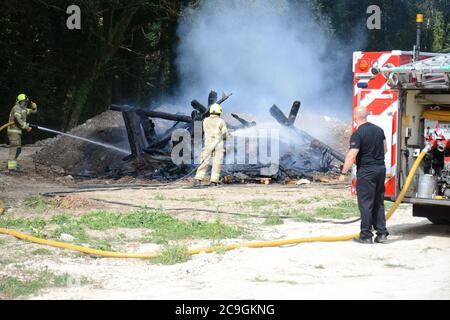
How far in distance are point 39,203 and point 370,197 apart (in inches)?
209

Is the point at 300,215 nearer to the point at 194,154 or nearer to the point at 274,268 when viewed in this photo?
Answer: the point at 274,268

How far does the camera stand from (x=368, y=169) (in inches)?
347

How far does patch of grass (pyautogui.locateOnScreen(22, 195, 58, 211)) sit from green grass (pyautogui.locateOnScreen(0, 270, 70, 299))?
4.34m

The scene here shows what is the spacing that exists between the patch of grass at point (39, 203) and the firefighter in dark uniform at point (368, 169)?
4906 millimetres

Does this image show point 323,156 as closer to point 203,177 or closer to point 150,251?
point 203,177

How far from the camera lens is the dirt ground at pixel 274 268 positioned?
6.41m

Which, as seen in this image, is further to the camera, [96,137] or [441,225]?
[96,137]

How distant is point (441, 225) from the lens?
10523 millimetres

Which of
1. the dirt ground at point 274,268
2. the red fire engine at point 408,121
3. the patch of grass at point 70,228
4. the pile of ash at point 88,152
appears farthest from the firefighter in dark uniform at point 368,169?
the pile of ash at point 88,152

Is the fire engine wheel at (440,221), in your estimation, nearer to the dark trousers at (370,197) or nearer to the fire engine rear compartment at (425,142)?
the fire engine rear compartment at (425,142)

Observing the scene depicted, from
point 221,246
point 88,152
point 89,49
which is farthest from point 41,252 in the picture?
point 89,49

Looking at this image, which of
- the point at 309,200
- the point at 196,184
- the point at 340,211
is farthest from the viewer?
the point at 196,184
